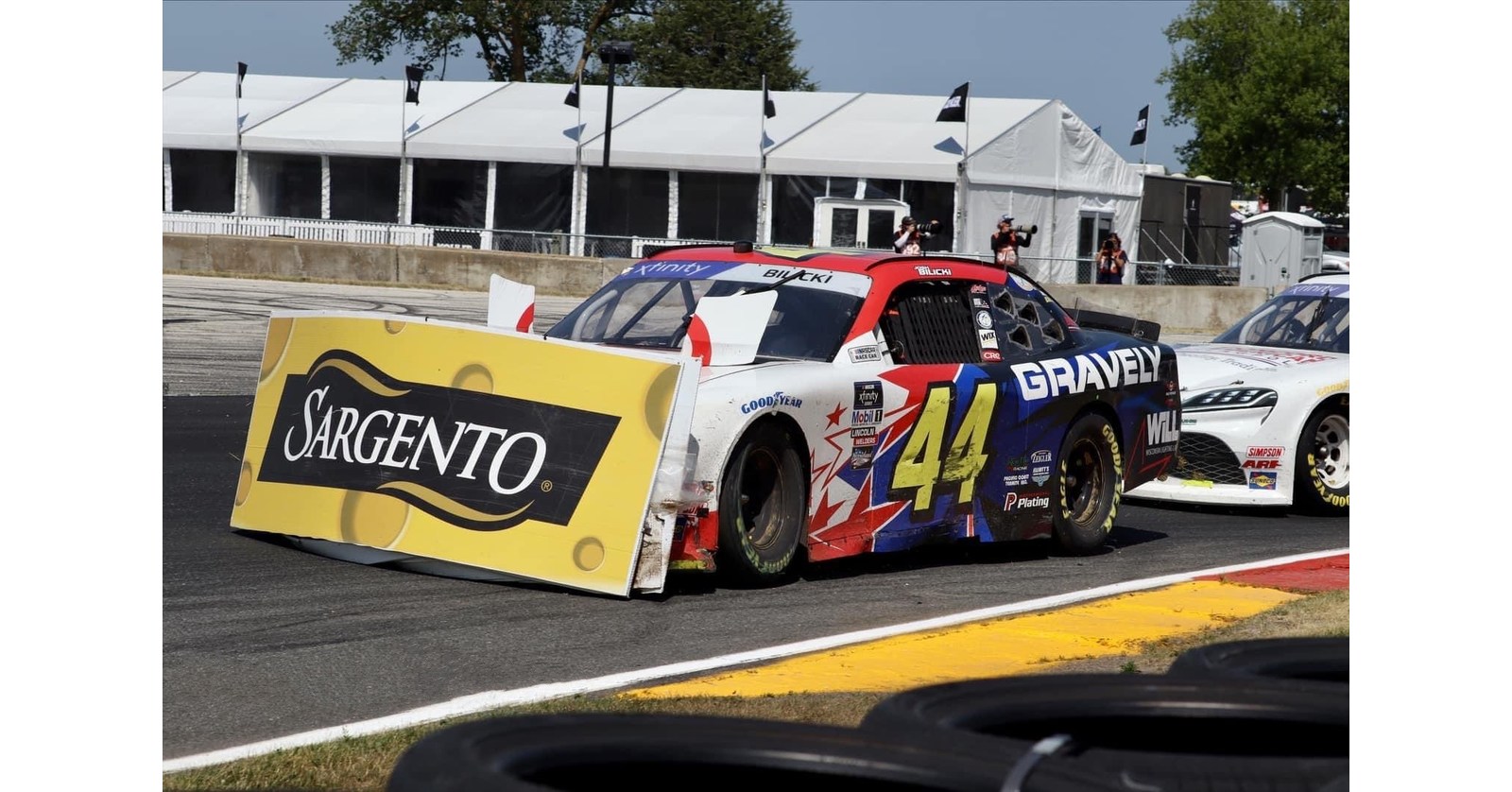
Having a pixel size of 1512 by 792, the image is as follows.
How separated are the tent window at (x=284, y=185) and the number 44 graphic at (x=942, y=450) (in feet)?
119

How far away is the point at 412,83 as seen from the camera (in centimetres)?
4100

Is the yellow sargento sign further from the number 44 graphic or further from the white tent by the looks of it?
the white tent

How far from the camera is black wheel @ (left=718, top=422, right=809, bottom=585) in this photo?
7609 mm

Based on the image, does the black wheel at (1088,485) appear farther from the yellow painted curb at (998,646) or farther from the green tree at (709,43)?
the green tree at (709,43)

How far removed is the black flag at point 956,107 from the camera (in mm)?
36906

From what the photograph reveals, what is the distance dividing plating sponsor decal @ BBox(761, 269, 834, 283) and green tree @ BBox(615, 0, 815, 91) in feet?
213

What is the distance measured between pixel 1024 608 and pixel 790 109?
33262mm

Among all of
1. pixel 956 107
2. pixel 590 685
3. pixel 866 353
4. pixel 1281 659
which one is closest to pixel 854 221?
pixel 956 107

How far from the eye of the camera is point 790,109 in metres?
40.2

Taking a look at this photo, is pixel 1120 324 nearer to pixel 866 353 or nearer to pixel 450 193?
pixel 866 353

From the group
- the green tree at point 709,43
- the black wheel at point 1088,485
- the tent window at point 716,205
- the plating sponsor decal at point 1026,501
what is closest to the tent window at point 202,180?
the tent window at point 716,205

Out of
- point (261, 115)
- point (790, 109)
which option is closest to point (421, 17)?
point (261, 115)
